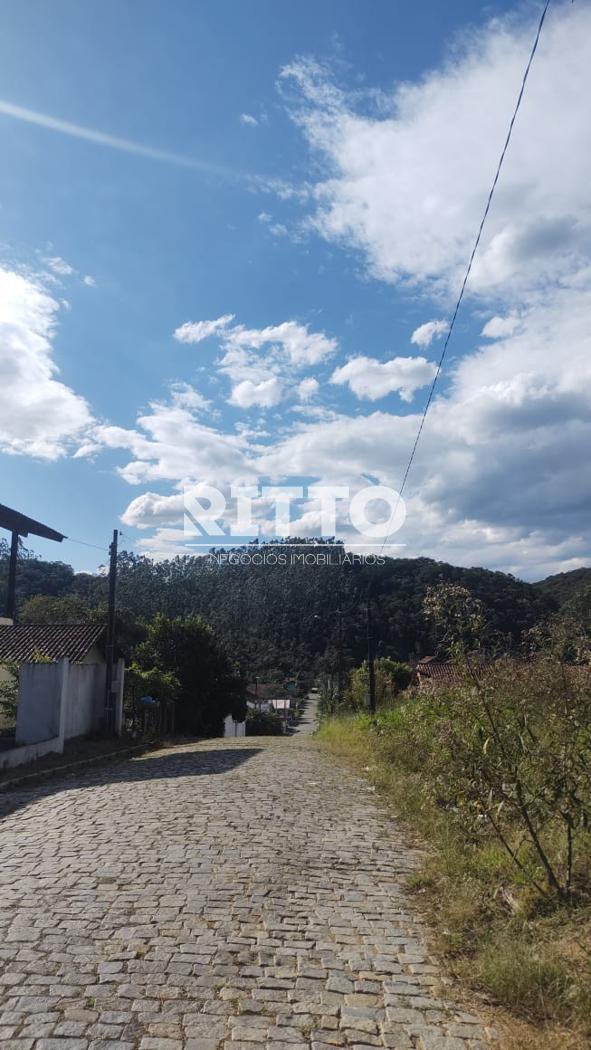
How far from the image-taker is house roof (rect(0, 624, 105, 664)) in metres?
21.8

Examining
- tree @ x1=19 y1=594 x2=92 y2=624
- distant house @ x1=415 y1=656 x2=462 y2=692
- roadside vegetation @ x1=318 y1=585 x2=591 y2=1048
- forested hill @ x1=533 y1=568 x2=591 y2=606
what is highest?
tree @ x1=19 y1=594 x2=92 y2=624

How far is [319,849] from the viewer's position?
23.7ft

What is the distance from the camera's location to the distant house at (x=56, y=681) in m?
17.0

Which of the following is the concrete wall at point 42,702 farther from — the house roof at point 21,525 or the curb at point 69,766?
the house roof at point 21,525

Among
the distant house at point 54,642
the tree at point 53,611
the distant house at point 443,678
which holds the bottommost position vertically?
the distant house at point 443,678

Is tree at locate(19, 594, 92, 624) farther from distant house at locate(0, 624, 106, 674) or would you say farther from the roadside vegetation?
the roadside vegetation

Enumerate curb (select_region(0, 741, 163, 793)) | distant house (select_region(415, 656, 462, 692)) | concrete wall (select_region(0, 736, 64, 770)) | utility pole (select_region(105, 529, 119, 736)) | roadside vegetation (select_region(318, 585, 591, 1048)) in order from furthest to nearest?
utility pole (select_region(105, 529, 119, 736)) < concrete wall (select_region(0, 736, 64, 770)) < curb (select_region(0, 741, 163, 793)) < distant house (select_region(415, 656, 462, 692)) < roadside vegetation (select_region(318, 585, 591, 1048))

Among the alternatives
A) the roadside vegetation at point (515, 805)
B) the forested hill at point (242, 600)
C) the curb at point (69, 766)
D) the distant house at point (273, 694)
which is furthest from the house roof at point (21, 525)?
the distant house at point (273, 694)

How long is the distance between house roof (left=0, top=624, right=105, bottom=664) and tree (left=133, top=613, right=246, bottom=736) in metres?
13.0

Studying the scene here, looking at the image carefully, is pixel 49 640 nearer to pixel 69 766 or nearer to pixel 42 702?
pixel 42 702

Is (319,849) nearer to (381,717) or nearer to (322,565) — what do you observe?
(381,717)

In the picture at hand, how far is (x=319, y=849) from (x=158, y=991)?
3591mm

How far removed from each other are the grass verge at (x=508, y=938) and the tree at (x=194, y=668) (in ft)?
101

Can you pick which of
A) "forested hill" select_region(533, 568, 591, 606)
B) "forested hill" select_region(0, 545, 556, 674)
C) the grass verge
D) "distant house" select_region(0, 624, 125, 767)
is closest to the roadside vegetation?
the grass verge
